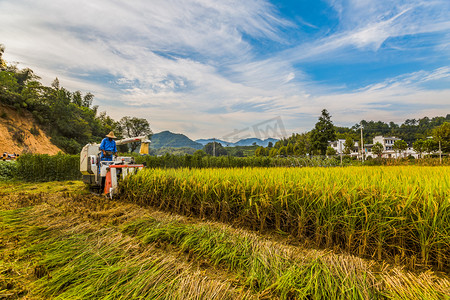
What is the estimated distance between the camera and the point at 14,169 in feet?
34.6

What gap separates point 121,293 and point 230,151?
1488 cm

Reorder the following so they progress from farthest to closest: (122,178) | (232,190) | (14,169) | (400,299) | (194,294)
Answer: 1. (14,169)
2. (122,178)
3. (232,190)
4. (194,294)
5. (400,299)

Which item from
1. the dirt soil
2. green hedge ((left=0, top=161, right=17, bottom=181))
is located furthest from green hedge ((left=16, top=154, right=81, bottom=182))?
the dirt soil

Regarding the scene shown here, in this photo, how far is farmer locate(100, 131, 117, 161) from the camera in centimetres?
606

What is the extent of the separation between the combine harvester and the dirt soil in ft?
69.7

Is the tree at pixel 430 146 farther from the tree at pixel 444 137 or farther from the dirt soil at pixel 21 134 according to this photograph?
the dirt soil at pixel 21 134

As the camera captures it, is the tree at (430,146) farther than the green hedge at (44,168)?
Yes

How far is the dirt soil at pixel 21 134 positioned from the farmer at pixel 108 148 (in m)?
22.1

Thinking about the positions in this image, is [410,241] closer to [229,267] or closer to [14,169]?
[229,267]

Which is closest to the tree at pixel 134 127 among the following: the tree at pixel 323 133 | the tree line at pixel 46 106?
the tree line at pixel 46 106

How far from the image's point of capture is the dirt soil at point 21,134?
848 inches

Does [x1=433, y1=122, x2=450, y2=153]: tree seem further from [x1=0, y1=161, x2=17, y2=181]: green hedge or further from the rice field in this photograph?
[x1=0, y1=161, x2=17, y2=181]: green hedge

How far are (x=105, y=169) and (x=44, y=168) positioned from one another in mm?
7830

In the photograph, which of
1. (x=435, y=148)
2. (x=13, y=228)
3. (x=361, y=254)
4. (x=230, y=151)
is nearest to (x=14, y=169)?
(x=13, y=228)
